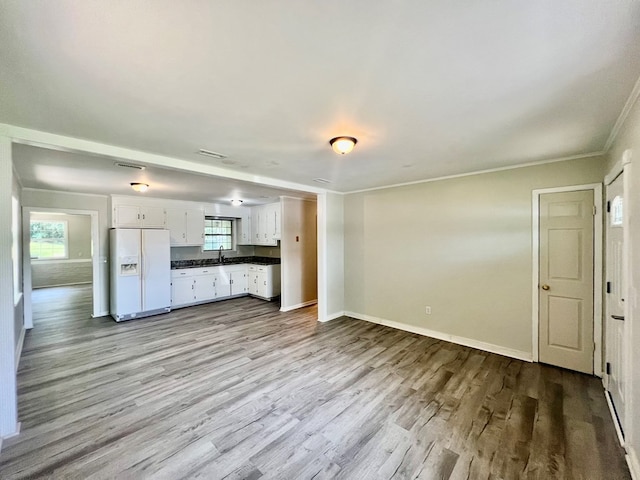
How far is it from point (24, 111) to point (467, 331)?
17.0ft

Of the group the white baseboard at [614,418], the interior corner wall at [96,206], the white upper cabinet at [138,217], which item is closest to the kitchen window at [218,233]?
the white upper cabinet at [138,217]

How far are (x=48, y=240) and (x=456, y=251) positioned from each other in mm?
11795

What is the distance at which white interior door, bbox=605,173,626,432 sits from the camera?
7.27 feet

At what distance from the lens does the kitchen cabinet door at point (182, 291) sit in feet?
19.5

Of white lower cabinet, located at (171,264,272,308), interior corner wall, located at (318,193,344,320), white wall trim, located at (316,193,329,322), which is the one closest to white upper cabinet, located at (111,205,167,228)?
white lower cabinet, located at (171,264,272,308)

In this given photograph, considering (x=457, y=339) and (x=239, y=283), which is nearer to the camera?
(x=457, y=339)

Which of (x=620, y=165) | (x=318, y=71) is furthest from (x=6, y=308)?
(x=620, y=165)

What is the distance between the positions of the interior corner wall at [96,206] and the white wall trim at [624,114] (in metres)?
7.47

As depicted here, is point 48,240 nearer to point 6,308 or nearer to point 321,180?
point 6,308

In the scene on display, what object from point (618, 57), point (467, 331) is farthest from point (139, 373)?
point (618, 57)

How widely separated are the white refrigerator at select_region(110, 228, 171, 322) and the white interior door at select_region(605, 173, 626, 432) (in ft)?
21.8

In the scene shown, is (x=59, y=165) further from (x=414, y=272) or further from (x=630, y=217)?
(x=630, y=217)

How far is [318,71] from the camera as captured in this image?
148 centimetres

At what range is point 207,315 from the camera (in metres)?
5.45
